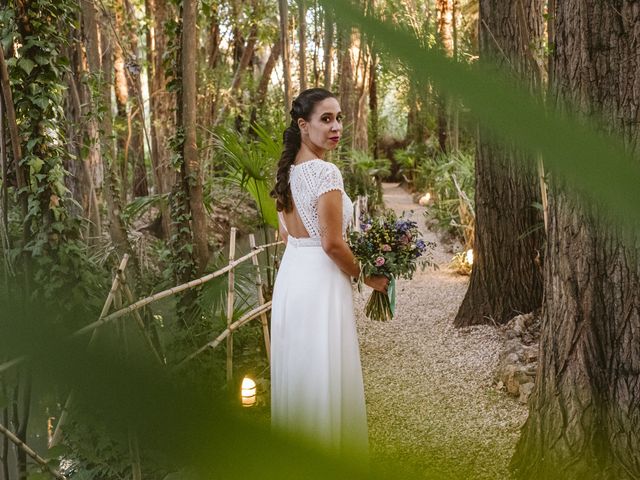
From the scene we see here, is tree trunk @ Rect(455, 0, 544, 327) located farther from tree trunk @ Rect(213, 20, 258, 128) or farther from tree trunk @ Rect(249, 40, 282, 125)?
tree trunk @ Rect(249, 40, 282, 125)

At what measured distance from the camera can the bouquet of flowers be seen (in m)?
3.28

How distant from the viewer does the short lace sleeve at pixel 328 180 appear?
294cm

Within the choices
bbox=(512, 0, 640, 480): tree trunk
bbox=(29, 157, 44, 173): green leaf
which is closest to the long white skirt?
bbox=(512, 0, 640, 480): tree trunk

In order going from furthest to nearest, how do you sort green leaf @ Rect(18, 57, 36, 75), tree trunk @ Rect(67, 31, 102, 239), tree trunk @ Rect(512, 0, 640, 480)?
tree trunk @ Rect(67, 31, 102, 239) → green leaf @ Rect(18, 57, 36, 75) → tree trunk @ Rect(512, 0, 640, 480)

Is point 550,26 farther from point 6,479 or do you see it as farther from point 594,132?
point 594,132

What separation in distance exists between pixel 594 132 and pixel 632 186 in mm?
15

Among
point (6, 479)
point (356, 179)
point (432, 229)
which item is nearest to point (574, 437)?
point (6, 479)

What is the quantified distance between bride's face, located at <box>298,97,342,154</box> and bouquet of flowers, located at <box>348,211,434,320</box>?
22.3 inches

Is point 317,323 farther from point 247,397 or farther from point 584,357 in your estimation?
point 247,397

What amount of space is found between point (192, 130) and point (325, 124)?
241 cm

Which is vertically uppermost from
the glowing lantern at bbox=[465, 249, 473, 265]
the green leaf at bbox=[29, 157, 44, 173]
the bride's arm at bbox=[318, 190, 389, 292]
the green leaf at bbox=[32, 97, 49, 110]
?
the green leaf at bbox=[32, 97, 49, 110]

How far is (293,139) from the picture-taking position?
10.4ft

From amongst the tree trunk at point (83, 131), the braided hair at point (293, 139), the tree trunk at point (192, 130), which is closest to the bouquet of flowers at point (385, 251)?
the braided hair at point (293, 139)

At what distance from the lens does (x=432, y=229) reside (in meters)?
11.2
